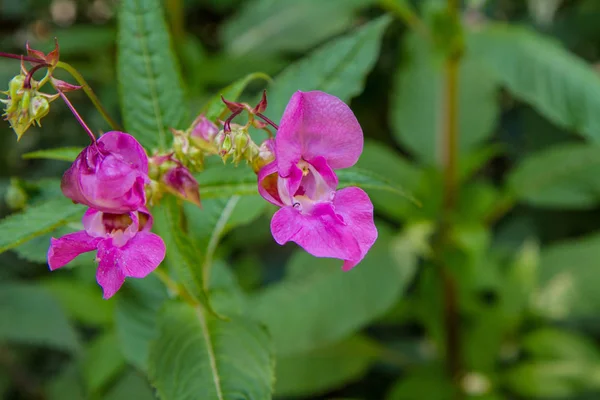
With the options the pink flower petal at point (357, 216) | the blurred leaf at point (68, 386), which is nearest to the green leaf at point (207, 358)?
the pink flower petal at point (357, 216)

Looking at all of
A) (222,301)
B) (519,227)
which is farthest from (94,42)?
(519,227)

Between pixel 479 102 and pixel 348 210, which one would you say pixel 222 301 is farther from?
pixel 479 102

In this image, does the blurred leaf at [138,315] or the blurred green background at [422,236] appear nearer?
the blurred leaf at [138,315]

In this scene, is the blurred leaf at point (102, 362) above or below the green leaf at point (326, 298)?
below

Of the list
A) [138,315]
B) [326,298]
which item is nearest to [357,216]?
[138,315]

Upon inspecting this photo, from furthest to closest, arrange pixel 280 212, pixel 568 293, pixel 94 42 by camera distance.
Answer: pixel 94 42 → pixel 568 293 → pixel 280 212

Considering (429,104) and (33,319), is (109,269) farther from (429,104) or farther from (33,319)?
(429,104)

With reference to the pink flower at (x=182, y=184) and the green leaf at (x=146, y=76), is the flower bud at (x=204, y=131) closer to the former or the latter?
the pink flower at (x=182, y=184)
